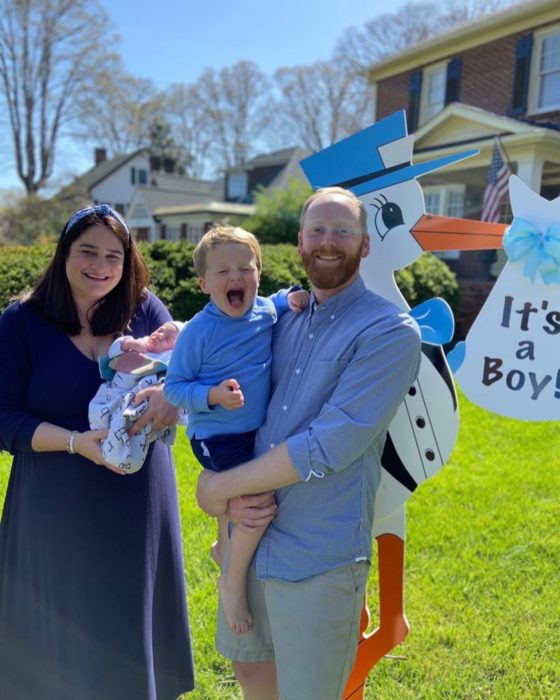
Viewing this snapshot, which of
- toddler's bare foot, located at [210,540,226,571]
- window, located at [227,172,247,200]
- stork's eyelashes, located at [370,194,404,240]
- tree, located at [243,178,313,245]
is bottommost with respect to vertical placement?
toddler's bare foot, located at [210,540,226,571]

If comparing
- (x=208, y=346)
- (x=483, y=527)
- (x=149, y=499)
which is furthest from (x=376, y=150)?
(x=483, y=527)

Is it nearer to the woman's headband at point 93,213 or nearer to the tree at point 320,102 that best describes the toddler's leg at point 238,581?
the woman's headband at point 93,213

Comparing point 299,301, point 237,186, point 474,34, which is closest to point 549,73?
point 474,34

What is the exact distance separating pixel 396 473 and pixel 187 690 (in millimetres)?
1292

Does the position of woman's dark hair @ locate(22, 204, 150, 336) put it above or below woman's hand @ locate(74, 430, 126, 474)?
above

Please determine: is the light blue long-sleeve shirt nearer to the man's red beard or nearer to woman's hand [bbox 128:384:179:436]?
woman's hand [bbox 128:384:179:436]

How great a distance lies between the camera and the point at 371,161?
2.13m

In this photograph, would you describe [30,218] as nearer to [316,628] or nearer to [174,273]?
[174,273]

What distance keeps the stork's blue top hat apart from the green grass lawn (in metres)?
2.22

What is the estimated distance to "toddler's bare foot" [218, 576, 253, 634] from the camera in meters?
1.85

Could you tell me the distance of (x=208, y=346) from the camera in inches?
70.8

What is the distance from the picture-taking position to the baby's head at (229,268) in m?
1.79

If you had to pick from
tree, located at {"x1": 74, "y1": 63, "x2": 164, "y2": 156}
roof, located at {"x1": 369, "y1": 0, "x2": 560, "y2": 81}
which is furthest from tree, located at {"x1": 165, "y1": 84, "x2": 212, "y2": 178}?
roof, located at {"x1": 369, "y1": 0, "x2": 560, "y2": 81}

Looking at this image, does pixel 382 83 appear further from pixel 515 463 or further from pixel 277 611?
pixel 277 611
